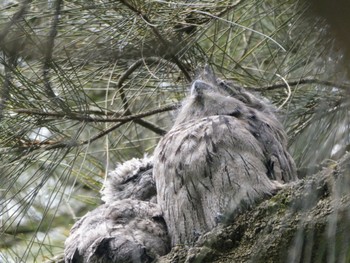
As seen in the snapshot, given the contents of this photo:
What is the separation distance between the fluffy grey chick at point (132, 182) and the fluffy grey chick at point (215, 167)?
1.33 feet

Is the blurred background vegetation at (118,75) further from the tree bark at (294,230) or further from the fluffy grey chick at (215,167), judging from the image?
the tree bark at (294,230)

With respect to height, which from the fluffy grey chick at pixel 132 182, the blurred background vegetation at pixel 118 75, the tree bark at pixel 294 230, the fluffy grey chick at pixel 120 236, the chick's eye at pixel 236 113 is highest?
the blurred background vegetation at pixel 118 75

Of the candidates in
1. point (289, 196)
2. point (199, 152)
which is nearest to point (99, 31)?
point (199, 152)

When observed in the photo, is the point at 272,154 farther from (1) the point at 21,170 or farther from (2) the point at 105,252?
(1) the point at 21,170

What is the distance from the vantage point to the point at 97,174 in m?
4.12

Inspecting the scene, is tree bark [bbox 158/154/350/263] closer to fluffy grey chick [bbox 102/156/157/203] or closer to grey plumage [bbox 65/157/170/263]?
grey plumage [bbox 65/157/170/263]

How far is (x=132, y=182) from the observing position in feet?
11.9

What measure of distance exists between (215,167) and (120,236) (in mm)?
504

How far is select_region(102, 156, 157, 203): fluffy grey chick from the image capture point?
139 inches

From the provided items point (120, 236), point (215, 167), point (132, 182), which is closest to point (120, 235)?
point (120, 236)

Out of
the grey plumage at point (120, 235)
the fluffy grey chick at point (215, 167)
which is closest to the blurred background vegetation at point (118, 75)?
the fluffy grey chick at point (215, 167)

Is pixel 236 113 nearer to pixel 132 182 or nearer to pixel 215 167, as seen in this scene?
pixel 215 167

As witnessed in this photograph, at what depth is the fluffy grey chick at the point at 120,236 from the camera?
2.72 metres

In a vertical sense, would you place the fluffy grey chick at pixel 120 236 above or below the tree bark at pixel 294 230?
above
